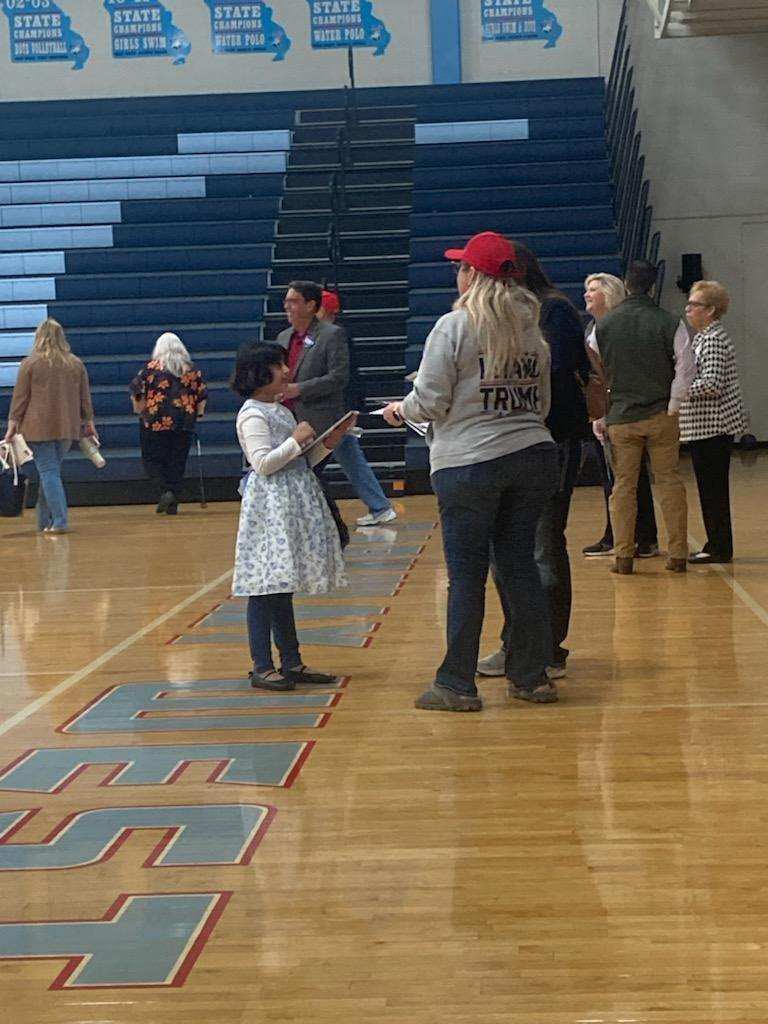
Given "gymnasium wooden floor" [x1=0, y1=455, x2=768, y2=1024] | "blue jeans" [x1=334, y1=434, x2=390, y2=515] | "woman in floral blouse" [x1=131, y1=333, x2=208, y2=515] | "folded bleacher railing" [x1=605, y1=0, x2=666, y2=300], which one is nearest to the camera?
"gymnasium wooden floor" [x1=0, y1=455, x2=768, y2=1024]

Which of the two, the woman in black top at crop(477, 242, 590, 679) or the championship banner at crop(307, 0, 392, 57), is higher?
the championship banner at crop(307, 0, 392, 57)

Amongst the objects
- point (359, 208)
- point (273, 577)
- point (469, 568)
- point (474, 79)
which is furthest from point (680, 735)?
point (474, 79)

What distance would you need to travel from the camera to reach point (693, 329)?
7.36 metres

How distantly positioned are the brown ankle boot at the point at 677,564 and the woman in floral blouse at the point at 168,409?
16.4 feet

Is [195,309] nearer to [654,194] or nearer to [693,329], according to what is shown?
[654,194]

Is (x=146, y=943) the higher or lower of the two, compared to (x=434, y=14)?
lower

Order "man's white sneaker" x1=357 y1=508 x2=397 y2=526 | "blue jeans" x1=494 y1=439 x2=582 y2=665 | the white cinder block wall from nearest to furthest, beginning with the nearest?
1. "blue jeans" x1=494 y1=439 x2=582 y2=665
2. "man's white sneaker" x1=357 y1=508 x2=397 y2=526
3. the white cinder block wall

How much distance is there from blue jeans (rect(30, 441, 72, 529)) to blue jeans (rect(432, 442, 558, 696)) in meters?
6.11

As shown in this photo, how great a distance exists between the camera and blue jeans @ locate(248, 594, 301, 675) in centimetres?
486

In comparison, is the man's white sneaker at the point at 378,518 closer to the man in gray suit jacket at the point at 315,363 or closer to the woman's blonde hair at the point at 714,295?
the man in gray suit jacket at the point at 315,363

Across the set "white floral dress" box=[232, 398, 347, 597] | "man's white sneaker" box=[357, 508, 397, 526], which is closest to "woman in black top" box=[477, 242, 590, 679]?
"white floral dress" box=[232, 398, 347, 597]

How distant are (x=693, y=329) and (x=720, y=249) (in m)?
8.37

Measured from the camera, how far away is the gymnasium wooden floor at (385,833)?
2.53 metres

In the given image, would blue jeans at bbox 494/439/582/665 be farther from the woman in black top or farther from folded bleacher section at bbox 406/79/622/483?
folded bleacher section at bbox 406/79/622/483
